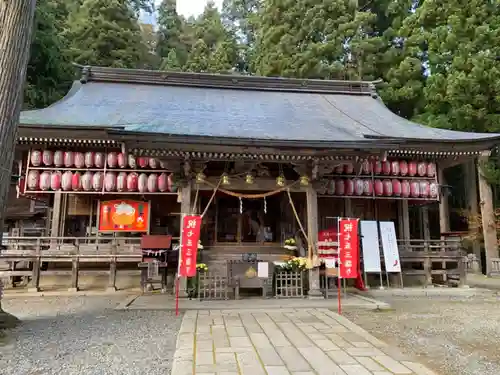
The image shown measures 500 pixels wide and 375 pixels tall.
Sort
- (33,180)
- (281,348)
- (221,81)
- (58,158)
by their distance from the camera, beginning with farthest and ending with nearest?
1. (221,81)
2. (58,158)
3. (33,180)
4. (281,348)

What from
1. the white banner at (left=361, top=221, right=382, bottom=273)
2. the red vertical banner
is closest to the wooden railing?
the red vertical banner

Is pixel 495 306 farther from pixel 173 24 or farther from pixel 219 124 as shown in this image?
pixel 173 24

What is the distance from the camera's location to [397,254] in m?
10.6

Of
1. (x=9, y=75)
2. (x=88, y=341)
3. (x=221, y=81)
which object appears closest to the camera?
(x=88, y=341)

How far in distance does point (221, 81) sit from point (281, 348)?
12.0 metres

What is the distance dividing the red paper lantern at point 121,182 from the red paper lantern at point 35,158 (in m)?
2.30

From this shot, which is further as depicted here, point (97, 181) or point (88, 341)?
point (97, 181)

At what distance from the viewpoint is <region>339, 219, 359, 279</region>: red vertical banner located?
7.73 m

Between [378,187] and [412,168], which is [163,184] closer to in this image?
[378,187]

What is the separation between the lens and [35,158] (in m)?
10.4

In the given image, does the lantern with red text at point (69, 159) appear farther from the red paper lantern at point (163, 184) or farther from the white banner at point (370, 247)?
the white banner at point (370, 247)

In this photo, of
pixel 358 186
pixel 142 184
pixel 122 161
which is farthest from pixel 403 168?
pixel 122 161

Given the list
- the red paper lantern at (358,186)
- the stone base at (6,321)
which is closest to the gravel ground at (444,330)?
the red paper lantern at (358,186)

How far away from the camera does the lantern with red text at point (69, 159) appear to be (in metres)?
10.4
